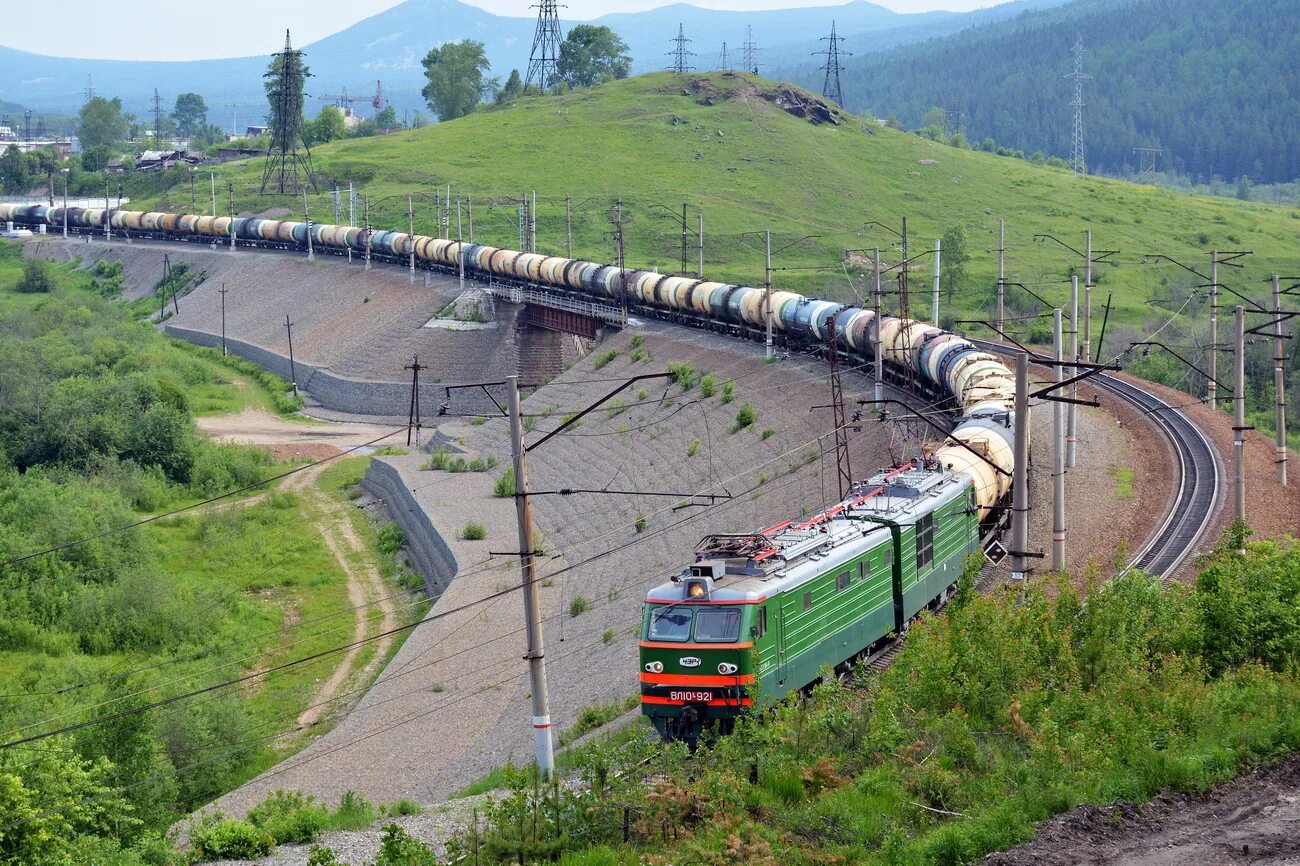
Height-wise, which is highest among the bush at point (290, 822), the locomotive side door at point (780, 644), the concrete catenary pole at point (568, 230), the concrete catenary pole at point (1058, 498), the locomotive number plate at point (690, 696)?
the concrete catenary pole at point (568, 230)

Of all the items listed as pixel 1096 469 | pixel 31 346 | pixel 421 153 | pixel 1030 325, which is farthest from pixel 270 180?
pixel 1096 469

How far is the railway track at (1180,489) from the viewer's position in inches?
1341

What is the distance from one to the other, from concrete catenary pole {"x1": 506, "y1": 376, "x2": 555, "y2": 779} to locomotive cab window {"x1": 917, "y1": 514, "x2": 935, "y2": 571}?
28.0 feet

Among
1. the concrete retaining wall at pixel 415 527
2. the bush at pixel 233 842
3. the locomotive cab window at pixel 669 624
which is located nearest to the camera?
the bush at pixel 233 842

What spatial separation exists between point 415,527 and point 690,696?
33560 millimetres

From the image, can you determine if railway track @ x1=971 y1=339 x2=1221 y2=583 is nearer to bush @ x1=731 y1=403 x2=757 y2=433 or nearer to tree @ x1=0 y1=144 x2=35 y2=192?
bush @ x1=731 y1=403 x2=757 y2=433

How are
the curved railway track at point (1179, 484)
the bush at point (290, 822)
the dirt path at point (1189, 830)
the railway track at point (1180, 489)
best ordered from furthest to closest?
the curved railway track at point (1179, 484) → the railway track at point (1180, 489) → the bush at point (290, 822) → the dirt path at point (1189, 830)

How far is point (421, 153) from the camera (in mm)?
165875

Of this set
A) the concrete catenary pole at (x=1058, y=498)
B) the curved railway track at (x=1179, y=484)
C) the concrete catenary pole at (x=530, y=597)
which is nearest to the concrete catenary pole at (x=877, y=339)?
the curved railway track at (x=1179, y=484)

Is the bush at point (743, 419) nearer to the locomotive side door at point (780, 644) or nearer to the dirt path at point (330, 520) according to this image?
the dirt path at point (330, 520)

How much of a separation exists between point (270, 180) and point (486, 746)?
143 m

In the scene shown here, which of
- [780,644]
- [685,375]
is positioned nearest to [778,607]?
[780,644]

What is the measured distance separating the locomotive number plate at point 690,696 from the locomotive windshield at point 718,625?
2.72 ft

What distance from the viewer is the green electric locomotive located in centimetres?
2273
